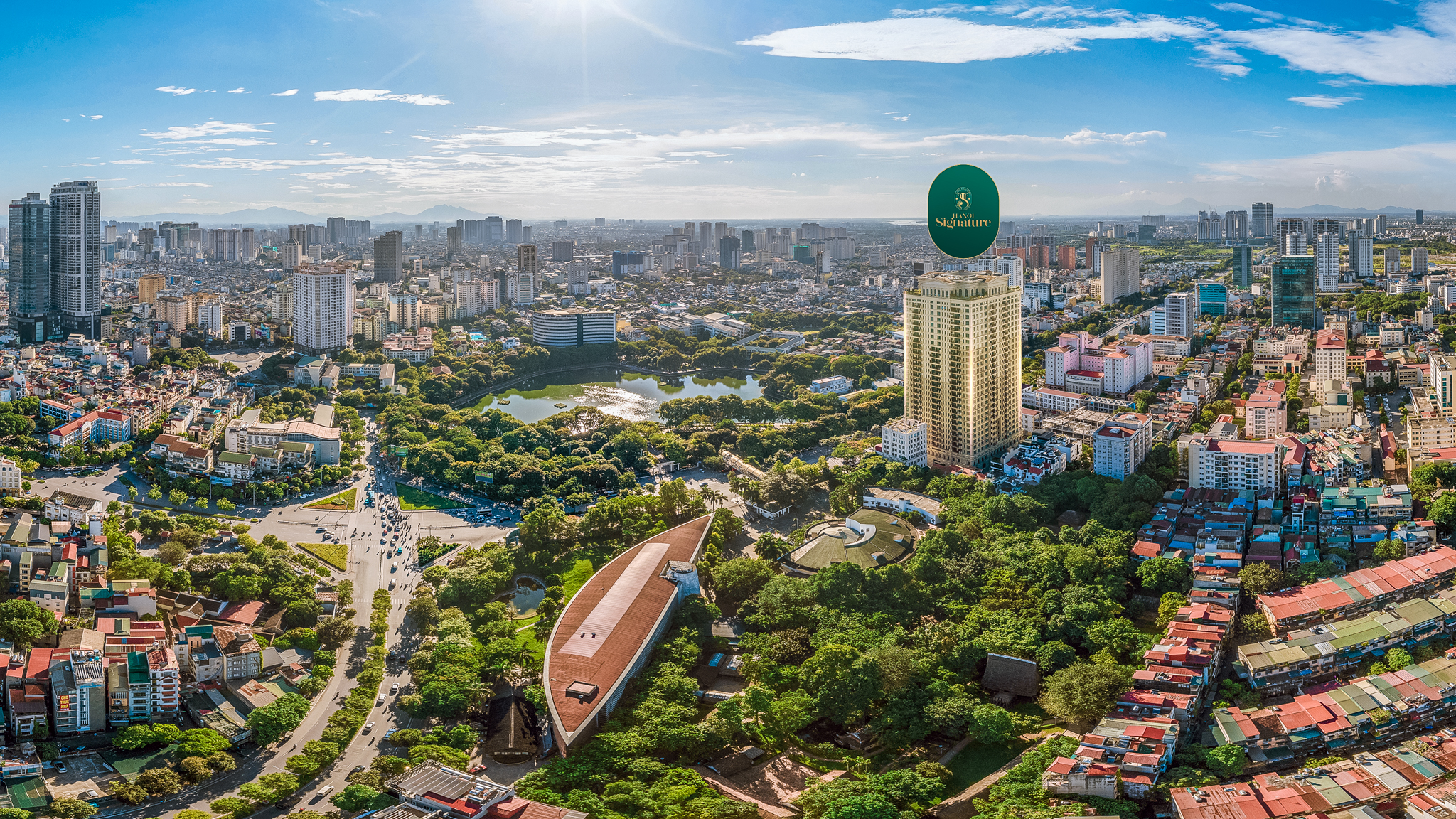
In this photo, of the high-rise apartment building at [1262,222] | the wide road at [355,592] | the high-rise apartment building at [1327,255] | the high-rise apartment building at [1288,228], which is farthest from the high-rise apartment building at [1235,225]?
the wide road at [355,592]

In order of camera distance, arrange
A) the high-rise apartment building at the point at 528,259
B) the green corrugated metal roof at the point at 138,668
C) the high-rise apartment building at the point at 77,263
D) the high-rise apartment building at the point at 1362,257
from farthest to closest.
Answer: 1. the high-rise apartment building at the point at 528,259
2. the high-rise apartment building at the point at 1362,257
3. the high-rise apartment building at the point at 77,263
4. the green corrugated metal roof at the point at 138,668

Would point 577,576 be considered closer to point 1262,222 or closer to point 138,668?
point 138,668

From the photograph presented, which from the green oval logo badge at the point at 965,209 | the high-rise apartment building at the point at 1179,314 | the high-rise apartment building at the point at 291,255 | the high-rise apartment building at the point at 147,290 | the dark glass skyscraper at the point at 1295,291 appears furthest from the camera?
the high-rise apartment building at the point at 291,255

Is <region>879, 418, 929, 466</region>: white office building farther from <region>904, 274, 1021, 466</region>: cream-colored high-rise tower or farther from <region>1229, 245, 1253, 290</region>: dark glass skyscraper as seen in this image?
<region>1229, 245, 1253, 290</region>: dark glass skyscraper

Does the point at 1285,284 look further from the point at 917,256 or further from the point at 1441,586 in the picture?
the point at 917,256

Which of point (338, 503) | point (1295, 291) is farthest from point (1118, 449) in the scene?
point (1295, 291)

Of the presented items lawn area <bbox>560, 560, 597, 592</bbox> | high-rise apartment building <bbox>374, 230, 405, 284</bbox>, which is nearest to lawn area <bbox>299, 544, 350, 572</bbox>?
lawn area <bbox>560, 560, 597, 592</bbox>

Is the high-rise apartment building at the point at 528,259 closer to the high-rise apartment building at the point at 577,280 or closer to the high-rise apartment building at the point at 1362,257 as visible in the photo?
the high-rise apartment building at the point at 577,280
